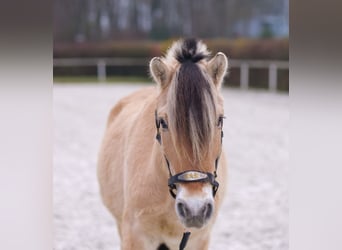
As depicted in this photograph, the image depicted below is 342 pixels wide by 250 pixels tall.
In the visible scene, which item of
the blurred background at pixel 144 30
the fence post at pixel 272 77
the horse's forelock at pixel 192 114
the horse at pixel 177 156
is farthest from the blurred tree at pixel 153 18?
the horse's forelock at pixel 192 114

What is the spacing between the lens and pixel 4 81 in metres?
1.99

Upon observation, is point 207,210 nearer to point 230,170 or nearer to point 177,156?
point 177,156

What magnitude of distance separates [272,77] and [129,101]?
644mm

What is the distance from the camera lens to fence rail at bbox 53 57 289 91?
212 centimetres

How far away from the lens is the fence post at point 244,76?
2.29 m

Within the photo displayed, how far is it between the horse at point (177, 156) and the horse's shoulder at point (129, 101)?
1.01 ft

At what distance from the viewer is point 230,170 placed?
2.36m

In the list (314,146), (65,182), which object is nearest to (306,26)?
(314,146)

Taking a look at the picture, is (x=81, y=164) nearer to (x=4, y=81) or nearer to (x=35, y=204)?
(x=35, y=204)

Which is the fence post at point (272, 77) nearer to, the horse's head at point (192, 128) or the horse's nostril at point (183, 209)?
the horse's head at point (192, 128)

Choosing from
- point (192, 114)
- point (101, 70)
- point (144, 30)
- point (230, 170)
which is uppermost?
point (144, 30)

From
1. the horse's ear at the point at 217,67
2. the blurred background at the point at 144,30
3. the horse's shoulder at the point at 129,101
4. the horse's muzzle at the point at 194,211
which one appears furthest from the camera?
the horse's shoulder at the point at 129,101

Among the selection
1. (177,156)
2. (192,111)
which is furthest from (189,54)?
(177,156)

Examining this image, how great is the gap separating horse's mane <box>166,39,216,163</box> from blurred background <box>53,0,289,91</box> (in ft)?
1.98
